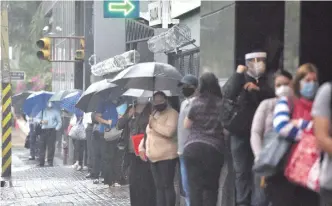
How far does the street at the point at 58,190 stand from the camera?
13578 mm

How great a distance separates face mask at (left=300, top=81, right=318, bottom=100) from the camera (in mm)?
6398

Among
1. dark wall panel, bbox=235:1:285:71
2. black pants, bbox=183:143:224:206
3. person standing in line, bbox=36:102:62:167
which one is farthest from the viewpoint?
person standing in line, bbox=36:102:62:167

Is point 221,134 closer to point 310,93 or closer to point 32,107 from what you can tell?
point 310,93

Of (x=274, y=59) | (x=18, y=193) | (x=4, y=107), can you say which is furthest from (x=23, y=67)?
(x=274, y=59)

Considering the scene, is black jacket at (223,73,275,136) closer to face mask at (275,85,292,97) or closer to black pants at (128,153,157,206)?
face mask at (275,85,292,97)

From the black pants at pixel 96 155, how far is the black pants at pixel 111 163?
0.81 metres

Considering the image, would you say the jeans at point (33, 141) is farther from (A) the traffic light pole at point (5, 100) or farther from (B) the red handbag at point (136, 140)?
(B) the red handbag at point (136, 140)

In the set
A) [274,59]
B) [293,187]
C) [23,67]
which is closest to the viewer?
[293,187]

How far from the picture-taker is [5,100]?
18.9 m

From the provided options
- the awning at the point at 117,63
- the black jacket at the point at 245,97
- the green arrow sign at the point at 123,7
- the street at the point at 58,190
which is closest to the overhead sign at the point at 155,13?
→ the green arrow sign at the point at 123,7

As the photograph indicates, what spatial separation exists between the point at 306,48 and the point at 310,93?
79.3 inches

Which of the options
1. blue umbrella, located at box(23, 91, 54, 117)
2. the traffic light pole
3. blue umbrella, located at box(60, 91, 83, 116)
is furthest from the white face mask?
blue umbrella, located at box(23, 91, 54, 117)

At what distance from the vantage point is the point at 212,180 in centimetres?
884

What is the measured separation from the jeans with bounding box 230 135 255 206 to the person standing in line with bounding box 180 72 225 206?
255 millimetres
